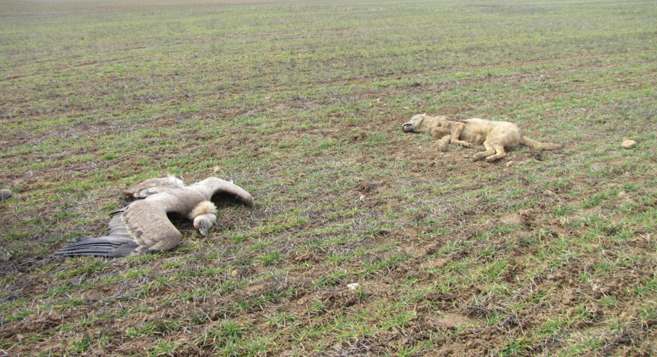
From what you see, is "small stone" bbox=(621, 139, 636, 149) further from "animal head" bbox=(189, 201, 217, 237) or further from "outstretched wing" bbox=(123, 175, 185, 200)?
"outstretched wing" bbox=(123, 175, 185, 200)

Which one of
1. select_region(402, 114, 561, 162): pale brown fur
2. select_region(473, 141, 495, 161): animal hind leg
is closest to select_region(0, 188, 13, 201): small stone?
select_region(402, 114, 561, 162): pale brown fur

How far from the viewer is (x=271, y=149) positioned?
6676mm

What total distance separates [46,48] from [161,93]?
32.5 feet

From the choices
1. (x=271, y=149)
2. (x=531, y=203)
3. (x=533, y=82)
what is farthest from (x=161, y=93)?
(x=533, y=82)

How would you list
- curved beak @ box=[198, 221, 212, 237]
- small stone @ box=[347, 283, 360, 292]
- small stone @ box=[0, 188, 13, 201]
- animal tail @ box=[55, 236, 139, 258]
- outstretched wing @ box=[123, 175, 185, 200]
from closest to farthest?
small stone @ box=[347, 283, 360, 292] < animal tail @ box=[55, 236, 139, 258] < curved beak @ box=[198, 221, 212, 237] < outstretched wing @ box=[123, 175, 185, 200] < small stone @ box=[0, 188, 13, 201]

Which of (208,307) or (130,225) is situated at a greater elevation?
(130,225)

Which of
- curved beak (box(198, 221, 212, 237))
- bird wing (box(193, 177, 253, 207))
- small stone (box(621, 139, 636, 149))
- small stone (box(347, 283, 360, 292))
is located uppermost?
bird wing (box(193, 177, 253, 207))

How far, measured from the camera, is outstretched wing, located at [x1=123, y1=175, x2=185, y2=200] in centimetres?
486

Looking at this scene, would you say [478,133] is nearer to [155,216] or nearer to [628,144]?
[628,144]

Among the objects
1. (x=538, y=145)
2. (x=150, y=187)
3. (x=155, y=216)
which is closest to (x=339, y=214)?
(x=155, y=216)

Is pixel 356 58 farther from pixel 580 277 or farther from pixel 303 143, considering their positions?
pixel 580 277

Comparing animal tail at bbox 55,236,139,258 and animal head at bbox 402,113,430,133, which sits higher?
animal head at bbox 402,113,430,133

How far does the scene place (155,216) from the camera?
167 inches

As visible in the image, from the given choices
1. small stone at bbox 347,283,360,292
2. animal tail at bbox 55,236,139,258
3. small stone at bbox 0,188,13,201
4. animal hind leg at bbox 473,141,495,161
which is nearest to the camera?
small stone at bbox 347,283,360,292
